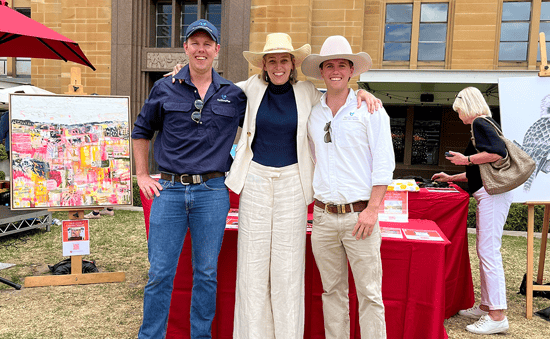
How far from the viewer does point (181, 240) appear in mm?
2607

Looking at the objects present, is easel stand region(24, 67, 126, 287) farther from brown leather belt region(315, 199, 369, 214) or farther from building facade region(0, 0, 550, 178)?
building facade region(0, 0, 550, 178)

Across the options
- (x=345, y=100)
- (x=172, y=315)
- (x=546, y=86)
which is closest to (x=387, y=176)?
(x=345, y=100)

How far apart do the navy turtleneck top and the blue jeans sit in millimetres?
342

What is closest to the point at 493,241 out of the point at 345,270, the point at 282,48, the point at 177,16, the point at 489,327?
the point at 489,327

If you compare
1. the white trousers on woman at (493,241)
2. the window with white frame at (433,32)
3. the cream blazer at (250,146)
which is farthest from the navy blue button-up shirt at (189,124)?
the window with white frame at (433,32)

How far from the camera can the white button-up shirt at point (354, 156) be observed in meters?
2.31

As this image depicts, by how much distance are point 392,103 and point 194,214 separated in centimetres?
1205

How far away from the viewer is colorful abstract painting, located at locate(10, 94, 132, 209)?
13.6 feet

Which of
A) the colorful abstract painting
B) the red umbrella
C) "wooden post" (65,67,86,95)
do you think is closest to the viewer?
the red umbrella

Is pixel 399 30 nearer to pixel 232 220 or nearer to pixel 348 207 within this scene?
pixel 232 220

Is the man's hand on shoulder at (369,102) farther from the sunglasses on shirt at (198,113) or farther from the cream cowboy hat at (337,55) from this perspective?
the sunglasses on shirt at (198,113)

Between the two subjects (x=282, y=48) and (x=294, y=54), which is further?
(x=294, y=54)

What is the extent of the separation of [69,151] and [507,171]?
4.07 metres

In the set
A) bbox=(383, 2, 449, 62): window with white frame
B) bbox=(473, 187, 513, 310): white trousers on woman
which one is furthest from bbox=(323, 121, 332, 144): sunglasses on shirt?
bbox=(383, 2, 449, 62): window with white frame
